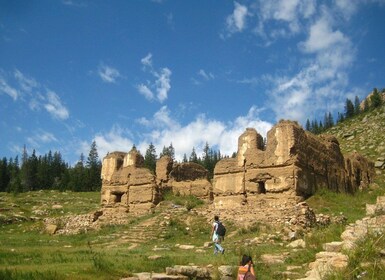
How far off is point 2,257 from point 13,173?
317 feet

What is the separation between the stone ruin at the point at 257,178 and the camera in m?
26.2

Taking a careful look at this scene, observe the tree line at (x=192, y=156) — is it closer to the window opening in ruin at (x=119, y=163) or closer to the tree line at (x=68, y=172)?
the tree line at (x=68, y=172)

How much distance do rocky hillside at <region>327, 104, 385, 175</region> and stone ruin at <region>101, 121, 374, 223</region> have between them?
979 inches

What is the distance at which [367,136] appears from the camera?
7019 cm

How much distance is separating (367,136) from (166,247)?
5788cm

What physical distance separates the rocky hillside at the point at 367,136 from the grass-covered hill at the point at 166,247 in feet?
62.3

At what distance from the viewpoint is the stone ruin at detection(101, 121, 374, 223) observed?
26188 mm

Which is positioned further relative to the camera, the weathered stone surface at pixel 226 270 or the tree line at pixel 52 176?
the tree line at pixel 52 176

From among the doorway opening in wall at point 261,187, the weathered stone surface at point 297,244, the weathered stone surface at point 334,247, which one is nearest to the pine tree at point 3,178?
the doorway opening in wall at point 261,187

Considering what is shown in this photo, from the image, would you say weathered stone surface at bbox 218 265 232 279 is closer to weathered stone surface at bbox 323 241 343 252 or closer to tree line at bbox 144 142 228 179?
weathered stone surface at bbox 323 241 343 252

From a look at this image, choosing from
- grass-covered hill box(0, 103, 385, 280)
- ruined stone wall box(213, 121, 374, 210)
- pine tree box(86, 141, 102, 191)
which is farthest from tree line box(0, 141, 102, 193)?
ruined stone wall box(213, 121, 374, 210)

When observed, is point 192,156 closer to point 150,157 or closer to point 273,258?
point 150,157

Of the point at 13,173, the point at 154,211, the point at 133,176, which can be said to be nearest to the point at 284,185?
the point at 154,211

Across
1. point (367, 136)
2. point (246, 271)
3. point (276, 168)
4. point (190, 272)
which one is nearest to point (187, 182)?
point (276, 168)
